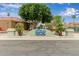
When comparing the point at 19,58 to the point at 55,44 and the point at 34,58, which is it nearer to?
the point at 34,58

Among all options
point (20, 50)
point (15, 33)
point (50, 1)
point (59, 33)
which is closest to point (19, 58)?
point (20, 50)

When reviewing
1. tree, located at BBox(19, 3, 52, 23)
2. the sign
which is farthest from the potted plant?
the sign

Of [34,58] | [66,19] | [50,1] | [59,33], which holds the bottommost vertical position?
[34,58]

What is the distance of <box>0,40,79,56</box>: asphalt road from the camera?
15.2 feet

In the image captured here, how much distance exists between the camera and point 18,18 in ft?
15.4

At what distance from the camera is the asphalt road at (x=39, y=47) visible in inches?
182

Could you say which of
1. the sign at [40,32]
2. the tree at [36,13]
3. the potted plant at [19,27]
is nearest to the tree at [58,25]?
the tree at [36,13]

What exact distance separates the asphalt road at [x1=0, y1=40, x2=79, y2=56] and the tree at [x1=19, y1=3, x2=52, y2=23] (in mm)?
494

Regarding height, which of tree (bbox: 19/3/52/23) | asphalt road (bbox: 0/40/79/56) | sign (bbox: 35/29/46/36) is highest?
tree (bbox: 19/3/52/23)

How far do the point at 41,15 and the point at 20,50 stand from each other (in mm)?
862

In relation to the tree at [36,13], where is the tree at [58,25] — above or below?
below

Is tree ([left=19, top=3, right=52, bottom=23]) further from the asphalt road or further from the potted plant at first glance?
the asphalt road

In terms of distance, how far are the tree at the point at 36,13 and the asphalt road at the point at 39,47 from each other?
1.62 ft

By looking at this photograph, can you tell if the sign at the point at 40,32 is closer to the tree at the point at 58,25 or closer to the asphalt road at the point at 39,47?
the asphalt road at the point at 39,47
